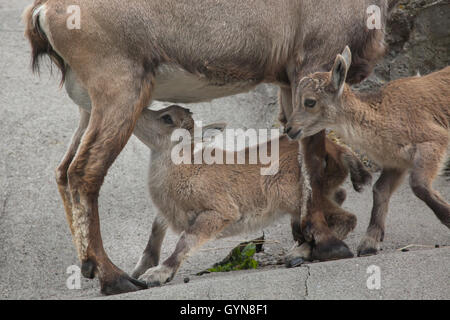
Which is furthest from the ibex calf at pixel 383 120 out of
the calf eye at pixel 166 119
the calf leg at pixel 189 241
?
the calf eye at pixel 166 119

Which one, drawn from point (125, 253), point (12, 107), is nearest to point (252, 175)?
point (125, 253)

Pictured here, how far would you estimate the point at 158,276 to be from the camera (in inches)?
223

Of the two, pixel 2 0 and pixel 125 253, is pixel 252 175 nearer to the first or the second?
pixel 125 253

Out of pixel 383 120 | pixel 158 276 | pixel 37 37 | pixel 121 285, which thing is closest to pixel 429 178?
pixel 383 120

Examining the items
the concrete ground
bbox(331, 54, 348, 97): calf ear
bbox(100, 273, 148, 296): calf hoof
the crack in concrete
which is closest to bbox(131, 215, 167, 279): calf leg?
the concrete ground

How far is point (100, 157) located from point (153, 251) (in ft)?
3.92

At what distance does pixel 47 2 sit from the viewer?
580 cm

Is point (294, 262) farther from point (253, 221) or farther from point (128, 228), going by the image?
point (128, 228)

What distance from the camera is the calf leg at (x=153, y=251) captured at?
6.35 meters

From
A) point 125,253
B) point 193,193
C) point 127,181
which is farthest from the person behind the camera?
point 127,181

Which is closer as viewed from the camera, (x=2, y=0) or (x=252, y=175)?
(x=252, y=175)

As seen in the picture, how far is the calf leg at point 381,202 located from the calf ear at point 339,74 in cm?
84

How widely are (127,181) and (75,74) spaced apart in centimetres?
285
